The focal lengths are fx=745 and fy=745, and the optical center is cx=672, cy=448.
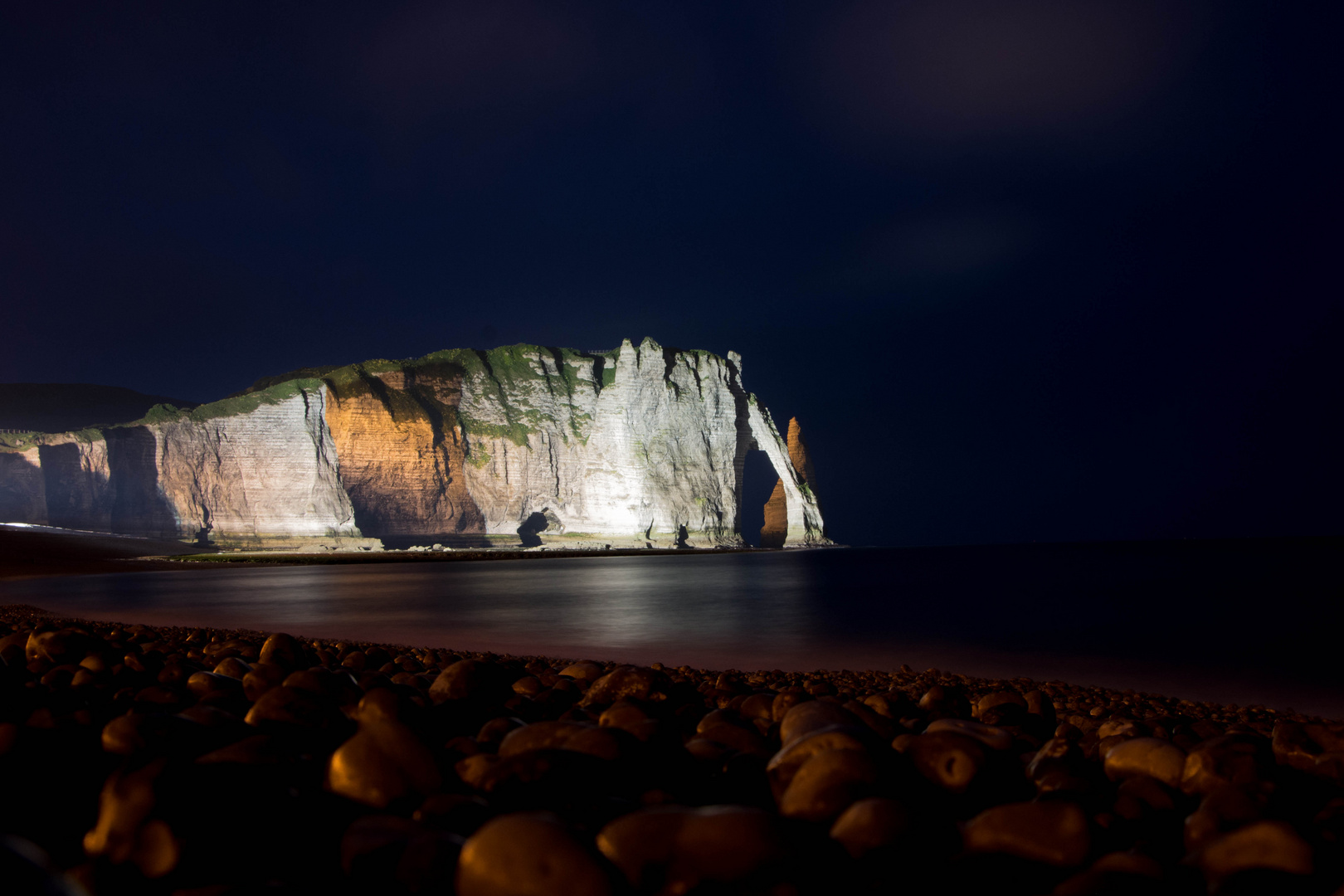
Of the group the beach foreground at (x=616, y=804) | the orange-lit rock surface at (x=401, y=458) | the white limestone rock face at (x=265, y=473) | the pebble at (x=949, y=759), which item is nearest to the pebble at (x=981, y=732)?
the beach foreground at (x=616, y=804)

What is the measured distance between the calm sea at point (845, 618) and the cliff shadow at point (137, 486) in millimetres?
41888

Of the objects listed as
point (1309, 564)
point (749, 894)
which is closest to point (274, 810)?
point (749, 894)

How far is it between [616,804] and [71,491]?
98.7 metres

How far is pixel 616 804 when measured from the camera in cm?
224

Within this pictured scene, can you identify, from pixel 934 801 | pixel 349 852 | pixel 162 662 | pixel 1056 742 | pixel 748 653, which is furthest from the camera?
pixel 748 653

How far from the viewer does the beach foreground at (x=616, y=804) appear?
1.68m

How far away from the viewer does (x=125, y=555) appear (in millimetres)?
60125

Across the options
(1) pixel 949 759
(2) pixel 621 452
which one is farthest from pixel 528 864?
(2) pixel 621 452

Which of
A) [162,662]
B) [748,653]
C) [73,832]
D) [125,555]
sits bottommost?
[125,555]

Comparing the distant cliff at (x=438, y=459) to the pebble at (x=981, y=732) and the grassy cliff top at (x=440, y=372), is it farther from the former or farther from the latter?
the pebble at (x=981, y=732)

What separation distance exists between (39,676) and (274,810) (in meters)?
3.48

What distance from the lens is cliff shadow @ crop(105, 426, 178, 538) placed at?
A: 73375mm

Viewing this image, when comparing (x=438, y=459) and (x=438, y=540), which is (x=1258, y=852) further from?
(x=438, y=459)

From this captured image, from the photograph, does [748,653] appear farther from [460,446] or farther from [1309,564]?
[460,446]
